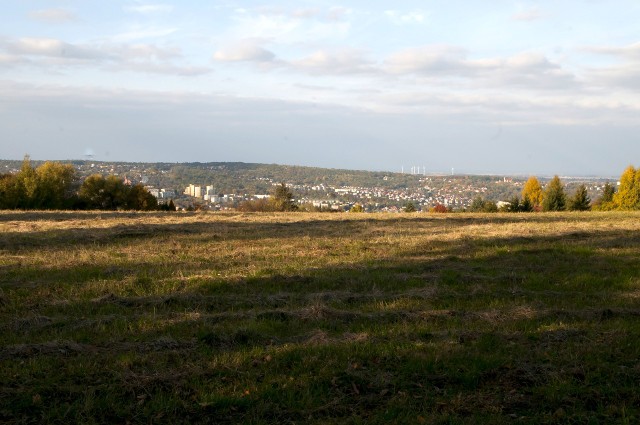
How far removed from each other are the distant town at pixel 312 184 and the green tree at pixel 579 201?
5.79 m

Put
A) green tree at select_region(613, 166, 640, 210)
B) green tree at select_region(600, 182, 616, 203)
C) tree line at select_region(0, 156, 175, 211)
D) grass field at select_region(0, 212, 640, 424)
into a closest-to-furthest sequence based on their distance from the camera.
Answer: grass field at select_region(0, 212, 640, 424) → tree line at select_region(0, 156, 175, 211) → green tree at select_region(613, 166, 640, 210) → green tree at select_region(600, 182, 616, 203)

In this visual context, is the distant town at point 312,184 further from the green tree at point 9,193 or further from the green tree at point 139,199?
the green tree at point 9,193

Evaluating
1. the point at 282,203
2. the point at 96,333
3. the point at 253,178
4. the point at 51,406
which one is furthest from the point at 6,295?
the point at 253,178

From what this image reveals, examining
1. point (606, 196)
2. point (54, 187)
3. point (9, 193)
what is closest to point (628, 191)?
point (606, 196)

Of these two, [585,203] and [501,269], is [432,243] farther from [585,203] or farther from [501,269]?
[585,203]

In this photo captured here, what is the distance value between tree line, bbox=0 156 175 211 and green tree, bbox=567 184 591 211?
43381mm

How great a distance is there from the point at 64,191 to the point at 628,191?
58.2 metres

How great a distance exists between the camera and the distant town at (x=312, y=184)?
8106 centimetres

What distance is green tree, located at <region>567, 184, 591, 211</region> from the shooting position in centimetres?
6788

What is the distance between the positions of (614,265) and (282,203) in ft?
169

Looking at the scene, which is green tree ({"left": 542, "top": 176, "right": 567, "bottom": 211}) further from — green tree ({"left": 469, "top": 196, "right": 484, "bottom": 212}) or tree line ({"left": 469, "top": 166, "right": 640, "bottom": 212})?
green tree ({"left": 469, "top": 196, "right": 484, "bottom": 212})

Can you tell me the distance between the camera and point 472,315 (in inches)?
370

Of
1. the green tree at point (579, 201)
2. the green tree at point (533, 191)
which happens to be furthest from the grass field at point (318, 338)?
the green tree at point (533, 191)

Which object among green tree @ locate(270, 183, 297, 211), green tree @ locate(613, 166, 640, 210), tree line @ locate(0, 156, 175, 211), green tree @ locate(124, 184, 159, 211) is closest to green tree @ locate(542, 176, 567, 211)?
green tree @ locate(613, 166, 640, 210)
